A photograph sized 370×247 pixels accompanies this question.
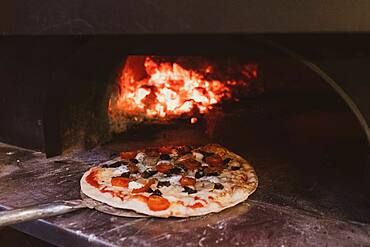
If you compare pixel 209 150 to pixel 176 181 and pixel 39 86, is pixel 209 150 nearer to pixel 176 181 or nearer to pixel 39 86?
pixel 176 181

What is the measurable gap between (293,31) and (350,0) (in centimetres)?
20

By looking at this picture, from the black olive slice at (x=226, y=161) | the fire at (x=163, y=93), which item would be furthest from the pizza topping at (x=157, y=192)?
the fire at (x=163, y=93)

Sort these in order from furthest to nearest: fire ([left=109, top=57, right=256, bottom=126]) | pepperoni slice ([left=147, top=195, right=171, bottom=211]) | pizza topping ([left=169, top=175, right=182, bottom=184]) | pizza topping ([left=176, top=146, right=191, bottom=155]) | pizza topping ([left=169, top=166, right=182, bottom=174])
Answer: fire ([left=109, top=57, right=256, bottom=126]) < pizza topping ([left=176, top=146, right=191, bottom=155]) < pizza topping ([left=169, top=166, right=182, bottom=174]) < pizza topping ([left=169, top=175, right=182, bottom=184]) < pepperoni slice ([left=147, top=195, right=171, bottom=211])

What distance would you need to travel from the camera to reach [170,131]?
10.3 feet

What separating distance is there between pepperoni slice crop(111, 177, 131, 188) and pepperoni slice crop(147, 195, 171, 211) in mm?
213

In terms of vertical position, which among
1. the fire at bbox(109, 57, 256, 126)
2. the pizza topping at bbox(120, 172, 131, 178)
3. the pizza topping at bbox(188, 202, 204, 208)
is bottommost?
the pizza topping at bbox(188, 202, 204, 208)

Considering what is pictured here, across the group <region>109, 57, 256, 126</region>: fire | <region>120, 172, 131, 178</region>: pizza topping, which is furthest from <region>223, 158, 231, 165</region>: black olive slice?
<region>109, 57, 256, 126</region>: fire

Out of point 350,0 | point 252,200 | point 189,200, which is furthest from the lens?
point 252,200

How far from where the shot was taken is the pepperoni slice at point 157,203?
1.72 metres

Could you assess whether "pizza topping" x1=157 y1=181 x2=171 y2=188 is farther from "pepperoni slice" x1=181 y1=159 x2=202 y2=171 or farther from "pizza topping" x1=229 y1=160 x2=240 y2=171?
"pizza topping" x1=229 y1=160 x2=240 y2=171

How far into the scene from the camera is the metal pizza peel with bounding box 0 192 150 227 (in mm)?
1601

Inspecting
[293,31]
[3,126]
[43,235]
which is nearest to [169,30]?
[293,31]

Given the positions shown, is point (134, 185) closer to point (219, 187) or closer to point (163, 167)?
point (163, 167)

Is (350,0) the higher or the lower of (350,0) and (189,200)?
the higher
